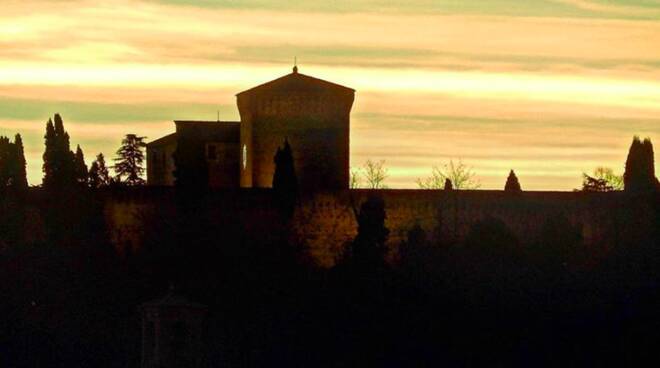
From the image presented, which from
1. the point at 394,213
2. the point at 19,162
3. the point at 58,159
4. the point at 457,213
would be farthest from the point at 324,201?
the point at 19,162

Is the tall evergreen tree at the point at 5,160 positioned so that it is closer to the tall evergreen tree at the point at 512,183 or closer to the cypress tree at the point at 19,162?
the cypress tree at the point at 19,162

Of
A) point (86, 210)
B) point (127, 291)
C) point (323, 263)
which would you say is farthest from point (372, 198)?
point (127, 291)

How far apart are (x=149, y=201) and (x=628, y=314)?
16.8m

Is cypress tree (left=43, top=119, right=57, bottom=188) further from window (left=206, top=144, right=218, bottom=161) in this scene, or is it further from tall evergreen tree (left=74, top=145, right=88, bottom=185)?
window (left=206, top=144, right=218, bottom=161)

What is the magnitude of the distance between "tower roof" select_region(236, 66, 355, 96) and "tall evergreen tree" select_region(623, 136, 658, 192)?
7618mm

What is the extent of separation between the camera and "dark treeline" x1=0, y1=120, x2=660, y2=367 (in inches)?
1882

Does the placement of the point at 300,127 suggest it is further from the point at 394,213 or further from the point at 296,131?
the point at 394,213

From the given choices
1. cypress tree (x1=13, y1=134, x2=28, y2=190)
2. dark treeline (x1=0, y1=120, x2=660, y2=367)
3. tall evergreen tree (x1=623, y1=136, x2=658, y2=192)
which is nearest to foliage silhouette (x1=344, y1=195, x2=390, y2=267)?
dark treeline (x1=0, y1=120, x2=660, y2=367)

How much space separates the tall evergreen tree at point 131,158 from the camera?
78.5m

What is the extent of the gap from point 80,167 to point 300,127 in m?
5.72

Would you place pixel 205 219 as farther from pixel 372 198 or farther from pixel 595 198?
pixel 595 198

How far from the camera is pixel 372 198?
63281 millimetres

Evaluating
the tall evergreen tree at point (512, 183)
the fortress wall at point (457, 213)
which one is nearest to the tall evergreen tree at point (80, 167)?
the fortress wall at point (457, 213)

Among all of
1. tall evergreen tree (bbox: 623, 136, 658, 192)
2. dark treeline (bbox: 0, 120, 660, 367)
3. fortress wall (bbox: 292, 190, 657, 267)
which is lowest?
dark treeline (bbox: 0, 120, 660, 367)
